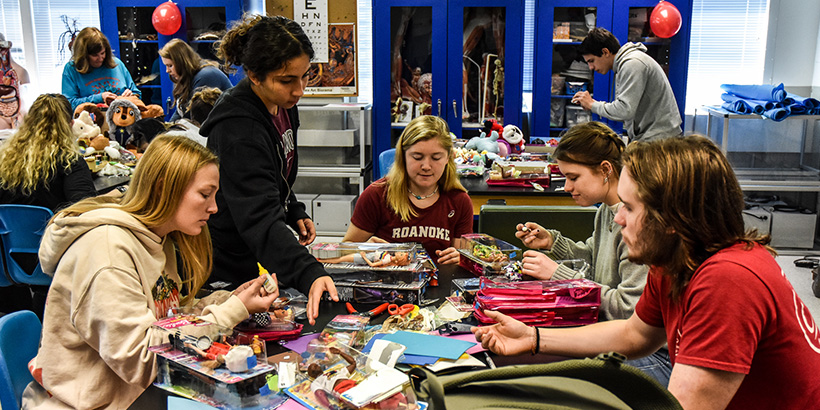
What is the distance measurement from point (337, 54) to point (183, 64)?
1.39 metres

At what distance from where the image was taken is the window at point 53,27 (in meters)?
6.88

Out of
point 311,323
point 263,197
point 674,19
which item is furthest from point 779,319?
point 674,19

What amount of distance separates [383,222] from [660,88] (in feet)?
9.27

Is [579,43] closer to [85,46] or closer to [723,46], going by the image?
[723,46]

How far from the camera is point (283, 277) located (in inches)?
70.3

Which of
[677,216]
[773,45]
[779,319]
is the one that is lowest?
[779,319]

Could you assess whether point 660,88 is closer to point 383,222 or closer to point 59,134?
point 383,222

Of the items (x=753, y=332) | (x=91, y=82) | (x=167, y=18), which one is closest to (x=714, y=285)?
(x=753, y=332)

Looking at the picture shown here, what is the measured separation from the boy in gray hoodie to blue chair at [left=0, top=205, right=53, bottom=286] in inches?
137

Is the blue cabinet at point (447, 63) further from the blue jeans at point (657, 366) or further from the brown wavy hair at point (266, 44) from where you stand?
the blue jeans at point (657, 366)

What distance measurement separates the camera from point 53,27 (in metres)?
6.96

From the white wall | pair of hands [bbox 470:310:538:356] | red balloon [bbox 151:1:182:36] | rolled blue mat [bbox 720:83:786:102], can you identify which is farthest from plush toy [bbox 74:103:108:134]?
the white wall

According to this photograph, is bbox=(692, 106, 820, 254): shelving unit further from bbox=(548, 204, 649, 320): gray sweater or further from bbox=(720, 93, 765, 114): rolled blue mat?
bbox=(548, 204, 649, 320): gray sweater

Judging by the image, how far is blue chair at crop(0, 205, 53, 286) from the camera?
2961 millimetres
